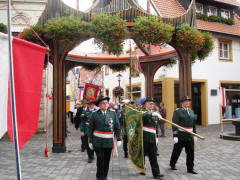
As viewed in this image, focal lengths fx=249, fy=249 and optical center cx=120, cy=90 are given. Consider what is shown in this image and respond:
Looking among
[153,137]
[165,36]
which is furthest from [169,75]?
[153,137]

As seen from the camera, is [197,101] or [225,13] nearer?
[197,101]

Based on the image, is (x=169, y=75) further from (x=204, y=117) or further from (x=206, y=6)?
(x=206, y=6)

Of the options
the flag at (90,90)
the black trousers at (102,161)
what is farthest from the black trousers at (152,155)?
the flag at (90,90)

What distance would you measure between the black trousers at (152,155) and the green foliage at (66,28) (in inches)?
152

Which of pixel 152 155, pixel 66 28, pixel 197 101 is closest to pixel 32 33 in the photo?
pixel 66 28

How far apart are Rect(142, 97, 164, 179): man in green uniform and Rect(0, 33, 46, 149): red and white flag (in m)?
2.88

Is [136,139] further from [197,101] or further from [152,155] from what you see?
[197,101]

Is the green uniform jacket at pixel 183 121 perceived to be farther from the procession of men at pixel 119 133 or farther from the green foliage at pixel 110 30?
the green foliage at pixel 110 30

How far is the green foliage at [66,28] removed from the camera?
23.4 ft

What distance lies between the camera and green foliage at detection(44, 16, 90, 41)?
713 centimetres

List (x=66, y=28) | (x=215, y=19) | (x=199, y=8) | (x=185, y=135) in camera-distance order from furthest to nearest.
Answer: (x=199, y=8) → (x=215, y=19) → (x=66, y=28) → (x=185, y=135)

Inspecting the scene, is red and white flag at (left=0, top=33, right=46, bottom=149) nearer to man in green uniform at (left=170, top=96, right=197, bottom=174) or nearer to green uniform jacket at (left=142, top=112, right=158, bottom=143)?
green uniform jacket at (left=142, top=112, right=158, bottom=143)

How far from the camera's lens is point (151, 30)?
7242 millimetres

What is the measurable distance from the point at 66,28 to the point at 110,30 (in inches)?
50.9
